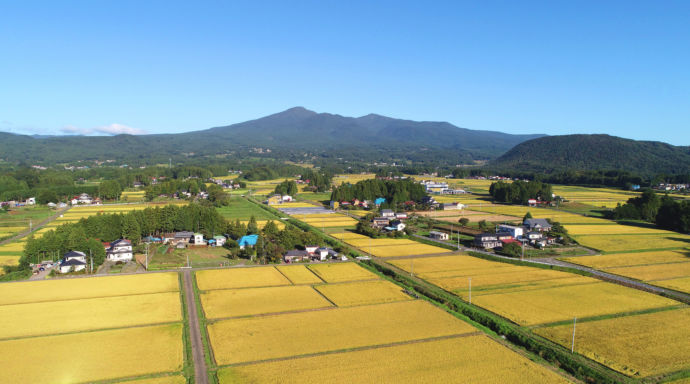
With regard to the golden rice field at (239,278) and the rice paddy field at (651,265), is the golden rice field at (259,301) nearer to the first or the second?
the golden rice field at (239,278)

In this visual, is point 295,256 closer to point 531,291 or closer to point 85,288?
point 85,288

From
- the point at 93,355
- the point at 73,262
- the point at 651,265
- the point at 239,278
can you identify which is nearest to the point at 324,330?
the point at 93,355

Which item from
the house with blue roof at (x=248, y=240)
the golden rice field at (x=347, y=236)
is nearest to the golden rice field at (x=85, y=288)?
the house with blue roof at (x=248, y=240)

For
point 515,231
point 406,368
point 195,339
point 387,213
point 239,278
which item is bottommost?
point 239,278

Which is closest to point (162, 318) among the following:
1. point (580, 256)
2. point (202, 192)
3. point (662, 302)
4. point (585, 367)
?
point (585, 367)

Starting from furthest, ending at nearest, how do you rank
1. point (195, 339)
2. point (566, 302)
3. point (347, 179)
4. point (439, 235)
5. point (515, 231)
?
point (347, 179)
point (439, 235)
point (515, 231)
point (566, 302)
point (195, 339)

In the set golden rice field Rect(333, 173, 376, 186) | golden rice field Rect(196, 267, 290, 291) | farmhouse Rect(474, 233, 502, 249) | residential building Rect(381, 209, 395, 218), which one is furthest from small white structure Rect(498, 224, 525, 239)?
golden rice field Rect(333, 173, 376, 186)

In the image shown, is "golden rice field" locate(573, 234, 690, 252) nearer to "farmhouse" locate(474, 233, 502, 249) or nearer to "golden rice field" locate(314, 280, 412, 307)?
"farmhouse" locate(474, 233, 502, 249)
